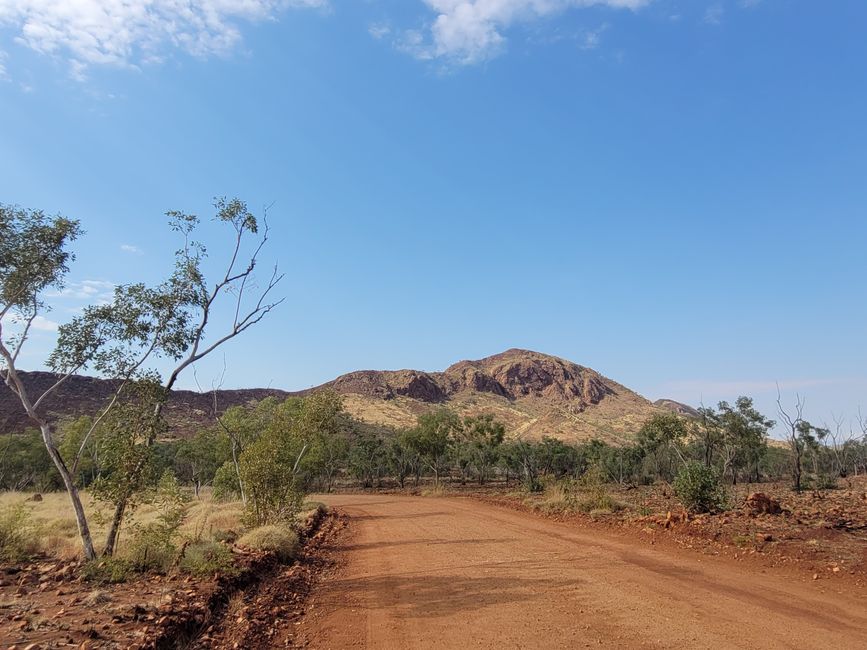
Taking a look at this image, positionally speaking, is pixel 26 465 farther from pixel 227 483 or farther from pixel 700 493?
pixel 700 493

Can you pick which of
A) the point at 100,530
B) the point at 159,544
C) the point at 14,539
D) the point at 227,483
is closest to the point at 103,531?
the point at 100,530

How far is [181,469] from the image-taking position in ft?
186

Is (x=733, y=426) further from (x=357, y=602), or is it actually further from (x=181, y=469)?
(x=181, y=469)

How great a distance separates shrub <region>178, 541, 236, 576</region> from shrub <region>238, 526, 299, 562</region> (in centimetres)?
146

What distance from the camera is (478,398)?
140 metres

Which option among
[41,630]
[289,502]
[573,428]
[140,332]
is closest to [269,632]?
[41,630]

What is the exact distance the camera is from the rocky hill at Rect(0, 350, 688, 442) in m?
83.6

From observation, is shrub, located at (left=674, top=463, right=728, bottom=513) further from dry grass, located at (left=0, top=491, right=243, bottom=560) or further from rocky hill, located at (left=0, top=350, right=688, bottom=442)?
rocky hill, located at (left=0, top=350, right=688, bottom=442)

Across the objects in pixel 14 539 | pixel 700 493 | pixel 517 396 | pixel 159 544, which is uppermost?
pixel 517 396

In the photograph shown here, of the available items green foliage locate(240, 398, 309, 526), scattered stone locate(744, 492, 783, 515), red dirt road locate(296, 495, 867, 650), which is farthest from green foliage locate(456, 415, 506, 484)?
red dirt road locate(296, 495, 867, 650)

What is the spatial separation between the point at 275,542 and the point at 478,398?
129 meters

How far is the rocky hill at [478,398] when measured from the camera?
274 feet

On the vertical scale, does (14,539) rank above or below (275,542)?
below

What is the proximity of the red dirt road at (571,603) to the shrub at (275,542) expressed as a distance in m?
1.34
